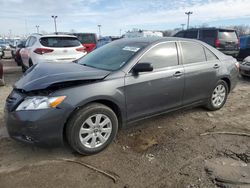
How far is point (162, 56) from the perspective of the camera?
380cm

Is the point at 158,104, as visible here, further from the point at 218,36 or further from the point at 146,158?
the point at 218,36

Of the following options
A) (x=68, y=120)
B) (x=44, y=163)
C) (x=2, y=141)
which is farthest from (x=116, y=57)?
(x=2, y=141)

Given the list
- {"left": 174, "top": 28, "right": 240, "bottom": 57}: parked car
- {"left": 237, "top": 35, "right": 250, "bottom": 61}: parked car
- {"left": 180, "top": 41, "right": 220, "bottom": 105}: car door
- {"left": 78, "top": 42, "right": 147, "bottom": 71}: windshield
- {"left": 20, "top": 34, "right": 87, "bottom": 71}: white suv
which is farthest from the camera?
{"left": 237, "top": 35, "right": 250, "bottom": 61}: parked car

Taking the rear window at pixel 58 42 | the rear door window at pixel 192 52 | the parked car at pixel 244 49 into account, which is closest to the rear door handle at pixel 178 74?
the rear door window at pixel 192 52

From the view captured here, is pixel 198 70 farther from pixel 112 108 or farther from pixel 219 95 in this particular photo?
pixel 112 108

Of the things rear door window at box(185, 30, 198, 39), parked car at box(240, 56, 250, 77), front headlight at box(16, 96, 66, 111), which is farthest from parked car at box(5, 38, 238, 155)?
rear door window at box(185, 30, 198, 39)

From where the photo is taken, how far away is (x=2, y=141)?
11.6ft

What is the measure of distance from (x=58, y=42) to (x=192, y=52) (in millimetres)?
4885

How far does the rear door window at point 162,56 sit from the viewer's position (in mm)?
3634

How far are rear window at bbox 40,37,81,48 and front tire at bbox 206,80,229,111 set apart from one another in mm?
4998

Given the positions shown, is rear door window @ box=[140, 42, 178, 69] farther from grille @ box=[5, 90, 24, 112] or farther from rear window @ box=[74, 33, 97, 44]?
rear window @ box=[74, 33, 97, 44]

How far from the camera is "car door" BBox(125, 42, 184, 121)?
133 inches

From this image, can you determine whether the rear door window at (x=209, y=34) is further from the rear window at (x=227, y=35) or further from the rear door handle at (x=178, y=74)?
the rear door handle at (x=178, y=74)

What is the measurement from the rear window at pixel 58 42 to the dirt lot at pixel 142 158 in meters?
3.91
